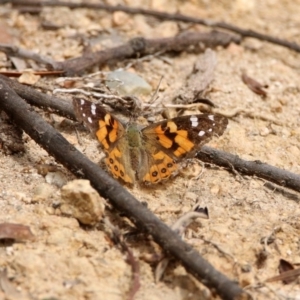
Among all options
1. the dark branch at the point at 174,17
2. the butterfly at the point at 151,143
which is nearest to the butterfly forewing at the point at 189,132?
the butterfly at the point at 151,143

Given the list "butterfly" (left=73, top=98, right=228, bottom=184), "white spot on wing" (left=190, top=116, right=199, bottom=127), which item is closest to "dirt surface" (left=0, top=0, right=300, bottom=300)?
"butterfly" (left=73, top=98, right=228, bottom=184)

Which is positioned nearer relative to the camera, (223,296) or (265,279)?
(223,296)

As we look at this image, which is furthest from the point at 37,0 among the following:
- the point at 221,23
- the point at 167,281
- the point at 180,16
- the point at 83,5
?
the point at 167,281

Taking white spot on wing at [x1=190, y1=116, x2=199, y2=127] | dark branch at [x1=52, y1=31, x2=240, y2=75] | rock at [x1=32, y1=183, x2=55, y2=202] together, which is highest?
white spot on wing at [x1=190, y1=116, x2=199, y2=127]

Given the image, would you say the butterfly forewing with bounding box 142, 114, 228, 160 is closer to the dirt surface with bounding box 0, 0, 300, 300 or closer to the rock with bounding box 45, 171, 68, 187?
the dirt surface with bounding box 0, 0, 300, 300

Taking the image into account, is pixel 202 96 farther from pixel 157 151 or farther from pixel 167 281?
pixel 167 281

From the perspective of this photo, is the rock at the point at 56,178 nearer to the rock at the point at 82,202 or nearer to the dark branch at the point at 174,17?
the rock at the point at 82,202
